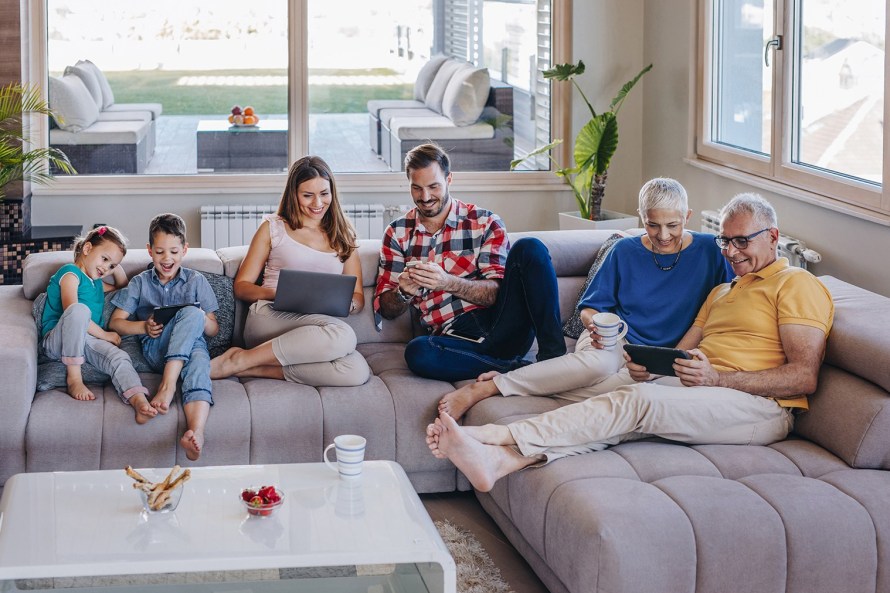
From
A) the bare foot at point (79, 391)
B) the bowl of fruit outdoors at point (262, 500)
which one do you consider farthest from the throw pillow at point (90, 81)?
the bowl of fruit outdoors at point (262, 500)

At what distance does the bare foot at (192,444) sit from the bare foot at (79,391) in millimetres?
352

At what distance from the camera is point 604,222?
560cm

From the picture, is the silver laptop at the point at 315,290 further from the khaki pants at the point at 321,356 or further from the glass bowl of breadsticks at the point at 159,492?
the glass bowl of breadsticks at the point at 159,492

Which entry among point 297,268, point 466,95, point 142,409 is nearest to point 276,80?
point 466,95

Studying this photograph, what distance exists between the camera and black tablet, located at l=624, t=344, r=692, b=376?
9.70 feet

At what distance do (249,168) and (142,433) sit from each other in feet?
10.1

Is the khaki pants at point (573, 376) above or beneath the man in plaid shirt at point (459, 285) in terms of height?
beneath

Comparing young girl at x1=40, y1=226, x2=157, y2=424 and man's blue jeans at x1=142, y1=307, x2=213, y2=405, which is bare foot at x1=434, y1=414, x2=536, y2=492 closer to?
man's blue jeans at x1=142, y1=307, x2=213, y2=405

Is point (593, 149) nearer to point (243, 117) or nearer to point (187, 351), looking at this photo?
point (243, 117)

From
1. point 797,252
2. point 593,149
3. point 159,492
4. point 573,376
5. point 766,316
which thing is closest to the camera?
point 159,492

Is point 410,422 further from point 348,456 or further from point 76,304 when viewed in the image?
point 76,304

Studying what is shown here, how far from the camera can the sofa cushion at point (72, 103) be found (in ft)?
19.0

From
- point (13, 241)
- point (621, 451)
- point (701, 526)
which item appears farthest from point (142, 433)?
point (13, 241)

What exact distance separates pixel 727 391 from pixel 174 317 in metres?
1.72
